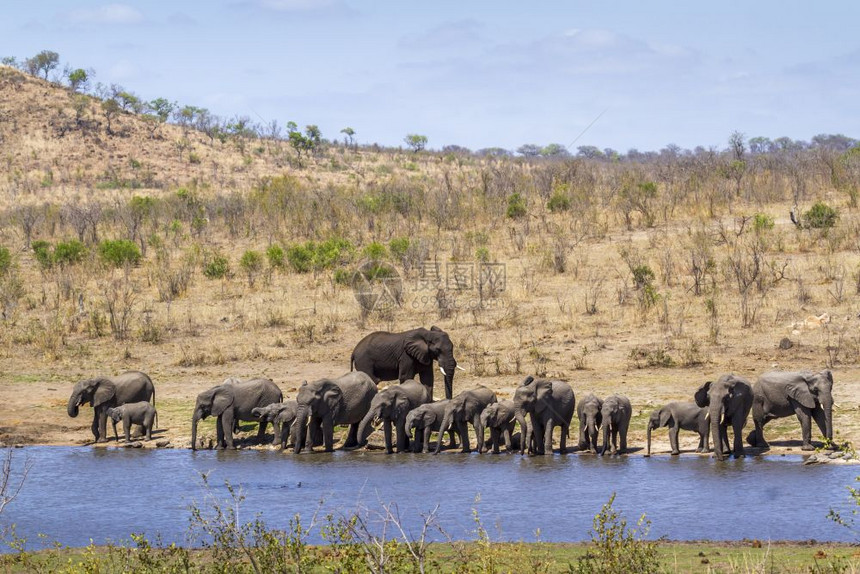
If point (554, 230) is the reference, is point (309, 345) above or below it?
below

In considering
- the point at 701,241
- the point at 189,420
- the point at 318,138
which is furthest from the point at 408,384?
the point at 318,138

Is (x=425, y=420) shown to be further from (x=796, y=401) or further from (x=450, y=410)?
(x=796, y=401)

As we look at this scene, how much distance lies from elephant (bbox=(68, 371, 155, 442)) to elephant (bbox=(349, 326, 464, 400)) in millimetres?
3723

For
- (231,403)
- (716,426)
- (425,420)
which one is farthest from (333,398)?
(716,426)

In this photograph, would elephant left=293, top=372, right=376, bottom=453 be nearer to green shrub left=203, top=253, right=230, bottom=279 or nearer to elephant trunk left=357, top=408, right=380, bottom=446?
elephant trunk left=357, top=408, right=380, bottom=446

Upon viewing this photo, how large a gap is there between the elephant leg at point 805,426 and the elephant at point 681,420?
1.28 meters

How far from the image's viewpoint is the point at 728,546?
38.9 feet

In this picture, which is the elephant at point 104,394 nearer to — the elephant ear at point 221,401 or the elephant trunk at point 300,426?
the elephant ear at point 221,401

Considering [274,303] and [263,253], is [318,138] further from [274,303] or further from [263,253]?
[274,303]

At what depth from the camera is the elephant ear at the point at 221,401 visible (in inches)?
757

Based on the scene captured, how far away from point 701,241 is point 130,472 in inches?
708

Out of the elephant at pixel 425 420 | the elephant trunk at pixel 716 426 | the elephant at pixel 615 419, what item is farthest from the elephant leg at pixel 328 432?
the elephant trunk at pixel 716 426

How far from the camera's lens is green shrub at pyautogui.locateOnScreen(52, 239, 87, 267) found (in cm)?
3478

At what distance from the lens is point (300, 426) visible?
60.6 feet
